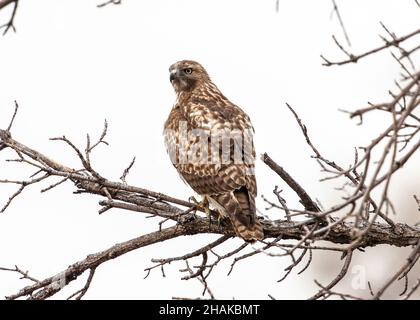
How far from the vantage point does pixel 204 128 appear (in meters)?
6.92

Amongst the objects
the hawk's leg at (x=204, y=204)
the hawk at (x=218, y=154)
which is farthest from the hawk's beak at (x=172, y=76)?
the hawk's leg at (x=204, y=204)

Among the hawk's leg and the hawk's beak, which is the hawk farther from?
the hawk's beak

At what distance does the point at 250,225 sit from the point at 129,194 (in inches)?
35.9

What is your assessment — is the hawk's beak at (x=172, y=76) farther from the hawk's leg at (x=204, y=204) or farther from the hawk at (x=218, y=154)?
the hawk's leg at (x=204, y=204)

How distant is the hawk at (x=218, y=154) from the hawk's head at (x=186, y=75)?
54 centimetres

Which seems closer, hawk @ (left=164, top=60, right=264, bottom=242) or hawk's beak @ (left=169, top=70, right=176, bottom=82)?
hawk @ (left=164, top=60, right=264, bottom=242)

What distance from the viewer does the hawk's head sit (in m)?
8.32

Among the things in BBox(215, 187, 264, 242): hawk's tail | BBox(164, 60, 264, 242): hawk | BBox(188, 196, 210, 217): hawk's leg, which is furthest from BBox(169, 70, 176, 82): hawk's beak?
BBox(215, 187, 264, 242): hawk's tail

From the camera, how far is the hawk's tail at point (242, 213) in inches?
232

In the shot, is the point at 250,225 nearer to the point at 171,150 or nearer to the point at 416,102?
the point at 171,150

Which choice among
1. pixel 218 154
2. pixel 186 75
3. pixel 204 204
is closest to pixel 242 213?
pixel 204 204

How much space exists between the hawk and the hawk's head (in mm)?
536

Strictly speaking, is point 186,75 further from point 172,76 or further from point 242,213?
point 242,213
